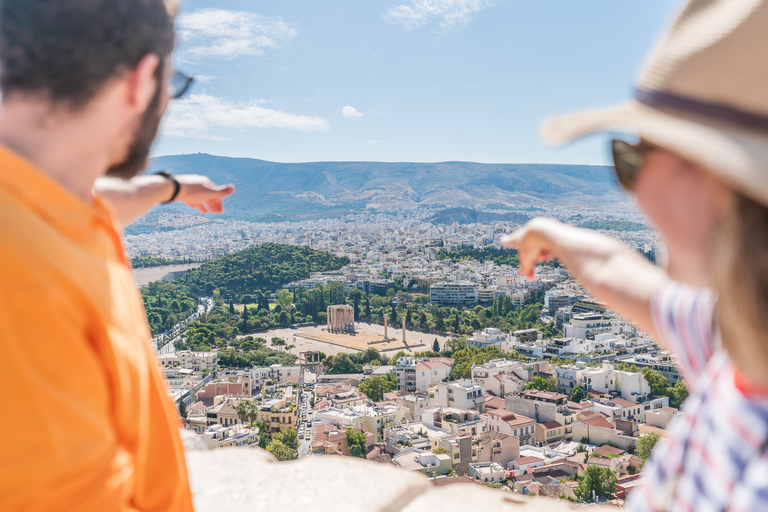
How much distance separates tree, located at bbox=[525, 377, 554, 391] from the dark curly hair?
14872 mm

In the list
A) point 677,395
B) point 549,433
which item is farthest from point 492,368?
point 677,395

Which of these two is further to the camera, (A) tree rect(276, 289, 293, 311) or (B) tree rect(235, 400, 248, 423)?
(A) tree rect(276, 289, 293, 311)

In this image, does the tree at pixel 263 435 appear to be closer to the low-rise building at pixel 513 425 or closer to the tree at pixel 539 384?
the low-rise building at pixel 513 425

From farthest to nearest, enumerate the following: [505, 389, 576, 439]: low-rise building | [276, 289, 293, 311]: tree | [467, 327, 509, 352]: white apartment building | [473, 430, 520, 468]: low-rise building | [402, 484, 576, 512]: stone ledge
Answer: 1. [276, 289, 293, 311]: tree
2. [467, 327, 509, 352]: white apartment building
3. [505, 389, 576, 439]: low-rise building
4. [473, 430, 520, 468]: low-rise building
5. [402, 484, 576, 512]: stone ledge

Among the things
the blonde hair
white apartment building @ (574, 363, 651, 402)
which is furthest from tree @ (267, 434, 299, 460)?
the blonde hair

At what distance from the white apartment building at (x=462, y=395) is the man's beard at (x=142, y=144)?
1323 cm

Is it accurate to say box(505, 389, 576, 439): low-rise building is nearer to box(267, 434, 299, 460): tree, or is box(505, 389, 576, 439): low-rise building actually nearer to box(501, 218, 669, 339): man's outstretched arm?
box(267, 434, 299, 460): tree

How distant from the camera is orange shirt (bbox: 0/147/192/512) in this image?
38 centimetres

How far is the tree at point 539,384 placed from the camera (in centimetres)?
1454

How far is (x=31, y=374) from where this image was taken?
38 cm

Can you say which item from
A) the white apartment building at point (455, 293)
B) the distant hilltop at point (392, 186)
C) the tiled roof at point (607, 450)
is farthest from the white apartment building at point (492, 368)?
the distant hilltop at point (392, 186)

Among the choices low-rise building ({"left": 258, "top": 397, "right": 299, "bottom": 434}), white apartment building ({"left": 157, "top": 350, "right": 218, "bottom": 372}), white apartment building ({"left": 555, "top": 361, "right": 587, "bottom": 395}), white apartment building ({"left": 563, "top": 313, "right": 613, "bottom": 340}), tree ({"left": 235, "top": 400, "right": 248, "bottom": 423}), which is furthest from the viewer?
white apartment building ({"left": 563, "top": 313, "right": 613, "bottom": 340})

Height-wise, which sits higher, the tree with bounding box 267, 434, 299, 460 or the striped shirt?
the striped shirt

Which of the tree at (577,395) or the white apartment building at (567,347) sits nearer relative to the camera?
the tree at (577,395)
